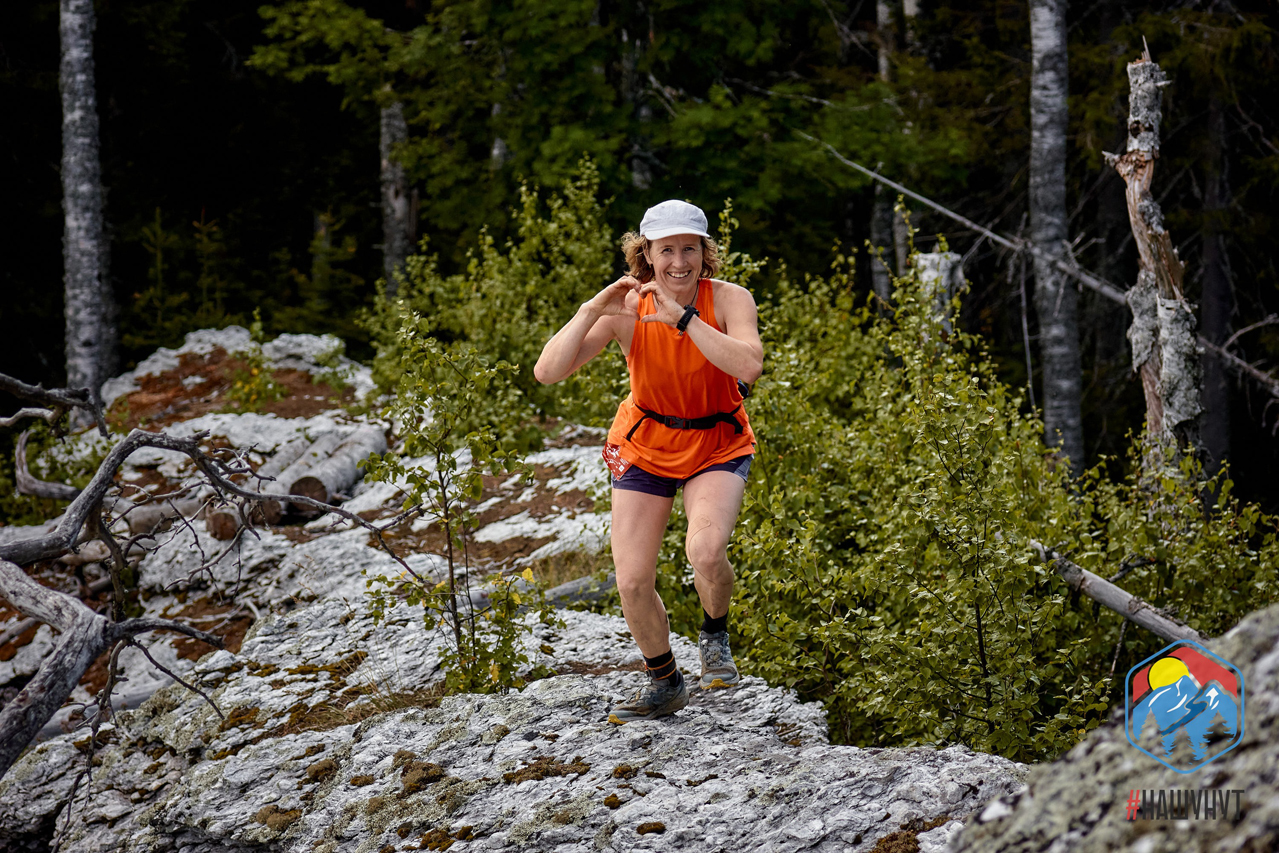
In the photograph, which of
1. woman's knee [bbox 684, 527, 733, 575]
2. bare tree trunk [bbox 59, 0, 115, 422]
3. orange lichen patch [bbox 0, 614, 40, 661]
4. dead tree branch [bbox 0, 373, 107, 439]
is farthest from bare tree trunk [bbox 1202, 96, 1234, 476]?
bare tree trunk [bbox 59, 0, 115, 422]

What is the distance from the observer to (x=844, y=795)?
9.61 ft

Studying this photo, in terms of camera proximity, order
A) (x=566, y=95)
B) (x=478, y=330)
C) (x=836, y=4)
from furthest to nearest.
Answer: (x=836, y=4), (x=566, y=95), (x=478, y=330)

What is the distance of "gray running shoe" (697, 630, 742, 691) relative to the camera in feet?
13.6

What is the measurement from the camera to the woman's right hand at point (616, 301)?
3.62 meters

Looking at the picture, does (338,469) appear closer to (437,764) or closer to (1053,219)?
(437,764)

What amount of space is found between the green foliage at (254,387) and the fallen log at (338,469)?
8.63 ft

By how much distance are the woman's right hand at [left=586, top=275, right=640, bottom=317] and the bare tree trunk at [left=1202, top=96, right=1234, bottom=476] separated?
30.7 ft

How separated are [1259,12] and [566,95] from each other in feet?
24.6

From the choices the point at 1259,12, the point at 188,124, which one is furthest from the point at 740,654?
the point at 188,124

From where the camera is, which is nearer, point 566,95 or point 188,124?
point 566,95

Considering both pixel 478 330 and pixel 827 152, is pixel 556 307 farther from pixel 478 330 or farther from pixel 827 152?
pixel 827 152

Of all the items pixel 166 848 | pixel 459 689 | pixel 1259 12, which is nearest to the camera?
pixel 166 848

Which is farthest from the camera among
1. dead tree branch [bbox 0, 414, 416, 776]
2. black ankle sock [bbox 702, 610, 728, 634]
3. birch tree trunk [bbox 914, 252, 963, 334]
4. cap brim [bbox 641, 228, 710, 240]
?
birch tree trunk [bbox 914, 252, 963, 334]

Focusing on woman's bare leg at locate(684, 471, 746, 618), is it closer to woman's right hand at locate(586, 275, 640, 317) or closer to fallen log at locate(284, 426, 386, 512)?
woman's right hand at locate(586, 275, 640, 317)
